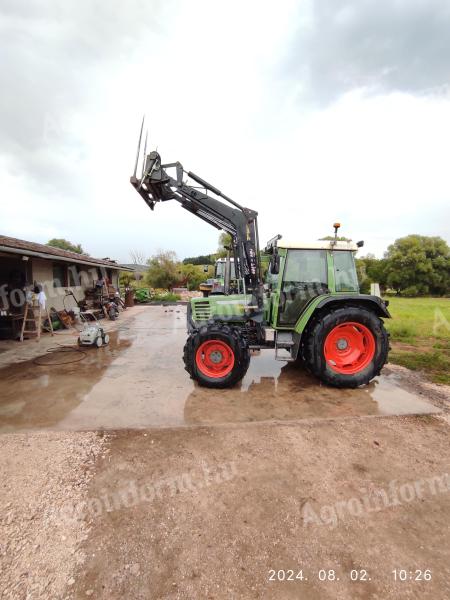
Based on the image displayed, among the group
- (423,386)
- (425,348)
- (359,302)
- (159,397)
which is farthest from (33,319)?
(425,348)

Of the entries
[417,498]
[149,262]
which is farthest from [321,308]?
[149,262]

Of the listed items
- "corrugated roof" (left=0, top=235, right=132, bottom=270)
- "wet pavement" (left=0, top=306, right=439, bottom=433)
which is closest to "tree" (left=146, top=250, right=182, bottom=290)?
"corrugated roof" (left=0, top=235, right=132, bottom=270)

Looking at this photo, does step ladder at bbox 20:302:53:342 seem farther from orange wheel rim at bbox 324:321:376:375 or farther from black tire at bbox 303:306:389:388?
orange wheel rim at bbox 324:321:376:375

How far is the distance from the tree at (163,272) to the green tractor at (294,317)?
2062cm

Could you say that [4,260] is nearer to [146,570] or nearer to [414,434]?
[146,570]

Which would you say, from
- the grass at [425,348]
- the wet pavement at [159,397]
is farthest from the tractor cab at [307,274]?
the grass at [425,348]

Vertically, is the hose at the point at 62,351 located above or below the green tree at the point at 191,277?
below

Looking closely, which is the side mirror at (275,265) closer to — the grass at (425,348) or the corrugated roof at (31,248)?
the grass at (425,348)

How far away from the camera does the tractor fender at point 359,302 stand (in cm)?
392

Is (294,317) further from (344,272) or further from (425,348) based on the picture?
(425,348)

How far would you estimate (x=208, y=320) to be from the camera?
4523 millimetres

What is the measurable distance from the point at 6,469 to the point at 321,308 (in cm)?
387

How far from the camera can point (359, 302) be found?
4109mm

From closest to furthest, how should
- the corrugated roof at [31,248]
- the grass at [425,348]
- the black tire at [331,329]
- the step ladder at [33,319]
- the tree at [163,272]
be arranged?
the black tire at [331,329]
the grass at [425,348]
the corrugated roof at [31,248]
the step ladder at [33,319]
the tree at [163,272]
